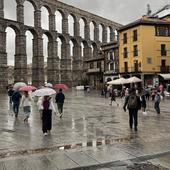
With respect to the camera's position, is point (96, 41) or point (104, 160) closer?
point (104, 160)

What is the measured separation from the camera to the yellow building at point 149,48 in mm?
51812

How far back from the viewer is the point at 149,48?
52.2 meters

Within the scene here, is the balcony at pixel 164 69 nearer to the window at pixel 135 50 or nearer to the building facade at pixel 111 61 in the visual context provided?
the window at pixel 135 50

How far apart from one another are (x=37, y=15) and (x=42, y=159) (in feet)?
214

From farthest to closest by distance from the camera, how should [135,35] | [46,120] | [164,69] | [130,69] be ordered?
[130,69] → [135,35] → [164,69] → [46,120]

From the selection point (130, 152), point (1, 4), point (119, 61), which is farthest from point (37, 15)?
point (130, 152)

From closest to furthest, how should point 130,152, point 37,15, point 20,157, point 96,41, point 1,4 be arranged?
point 20,157 < point 130,152 < point 1,4 < point 37,15 < point 96,41

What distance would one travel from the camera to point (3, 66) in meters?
61.5

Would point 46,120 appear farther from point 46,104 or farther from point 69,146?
point 69,146

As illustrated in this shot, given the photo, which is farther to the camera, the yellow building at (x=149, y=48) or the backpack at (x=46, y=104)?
the yellow building at (x=149, y=48)

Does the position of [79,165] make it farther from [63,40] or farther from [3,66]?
[63,40]

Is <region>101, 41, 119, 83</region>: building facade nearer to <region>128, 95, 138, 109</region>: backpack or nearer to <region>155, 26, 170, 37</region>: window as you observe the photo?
<region>155, 26, 170, 37</region>: window

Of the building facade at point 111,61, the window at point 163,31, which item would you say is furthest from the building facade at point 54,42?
the window at point 163,31

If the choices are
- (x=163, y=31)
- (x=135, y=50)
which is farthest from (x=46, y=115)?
(x=163, y=31)
